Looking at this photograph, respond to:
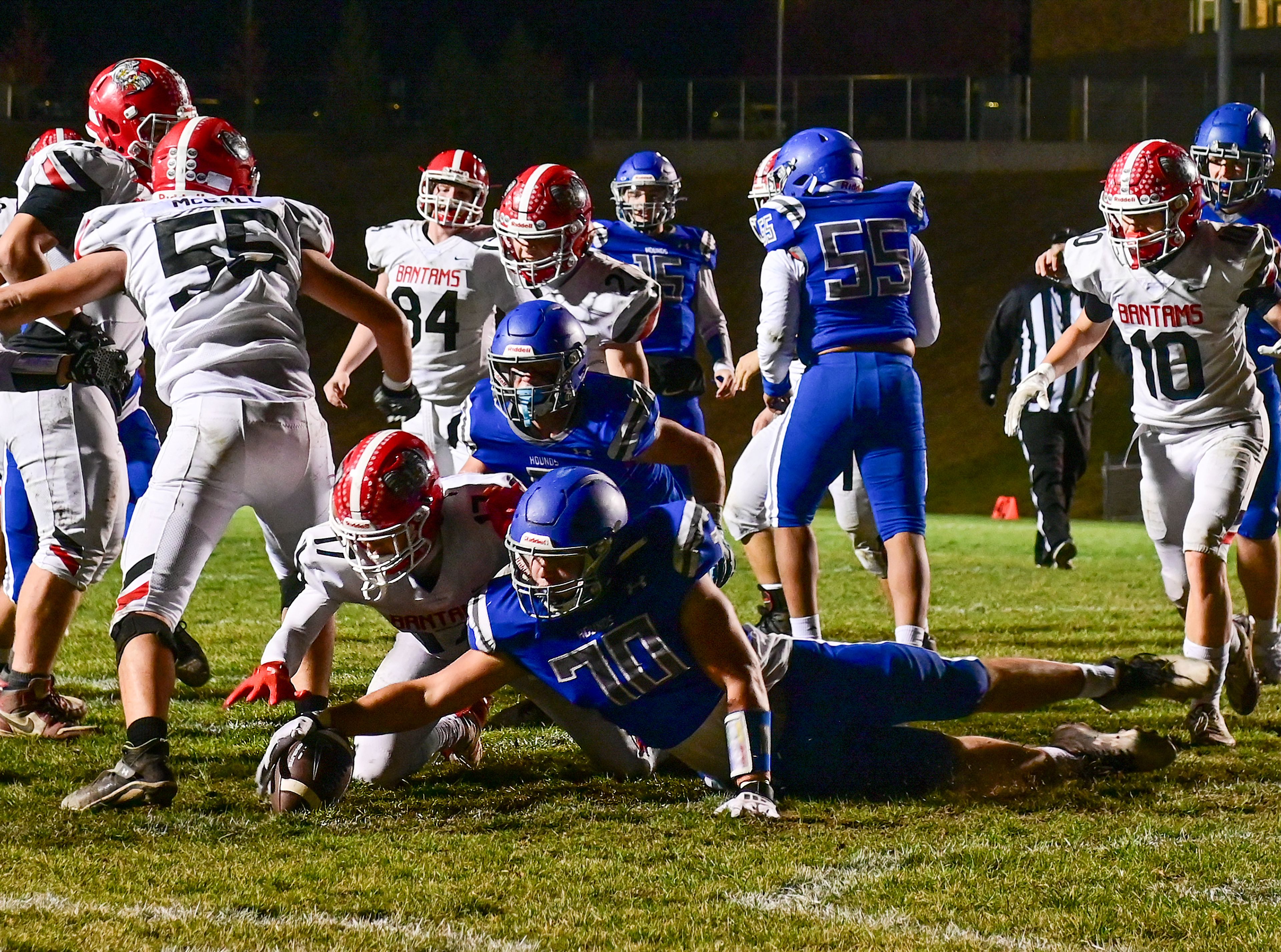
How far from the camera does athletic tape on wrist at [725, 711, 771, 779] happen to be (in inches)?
142

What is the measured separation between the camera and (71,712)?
482cm

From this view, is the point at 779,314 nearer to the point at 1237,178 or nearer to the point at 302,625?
the point at 1237,178

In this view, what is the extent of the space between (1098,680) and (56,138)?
348 centimetres

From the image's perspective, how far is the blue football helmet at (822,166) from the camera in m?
5.42

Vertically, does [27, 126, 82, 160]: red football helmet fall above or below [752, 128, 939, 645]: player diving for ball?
above

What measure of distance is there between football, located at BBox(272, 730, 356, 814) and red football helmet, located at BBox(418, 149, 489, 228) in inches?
113

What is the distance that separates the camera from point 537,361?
411 cm

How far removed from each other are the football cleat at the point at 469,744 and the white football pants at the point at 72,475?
1152 mm

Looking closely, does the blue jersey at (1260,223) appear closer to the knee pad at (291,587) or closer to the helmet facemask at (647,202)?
the helmet facemask at (647,202)

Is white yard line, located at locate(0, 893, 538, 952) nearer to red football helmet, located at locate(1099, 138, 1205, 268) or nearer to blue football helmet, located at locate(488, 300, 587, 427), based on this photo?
blue football helmet, located at locate(488, 300, 587, 427)

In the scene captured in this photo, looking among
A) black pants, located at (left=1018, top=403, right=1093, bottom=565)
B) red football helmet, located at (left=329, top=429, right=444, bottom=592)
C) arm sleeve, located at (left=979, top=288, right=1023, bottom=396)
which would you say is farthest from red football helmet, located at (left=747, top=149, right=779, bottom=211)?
black pants, located at (left=1018, top=403, right=1093, bottom=565)

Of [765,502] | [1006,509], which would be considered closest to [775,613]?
[765,502]

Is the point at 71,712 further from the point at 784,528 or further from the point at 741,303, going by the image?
the point at 741,303

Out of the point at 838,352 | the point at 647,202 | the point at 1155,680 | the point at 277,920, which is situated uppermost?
the point at 647,202
